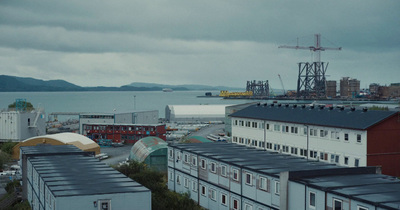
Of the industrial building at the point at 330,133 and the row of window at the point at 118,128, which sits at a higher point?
the industrial building at the point at 330,133

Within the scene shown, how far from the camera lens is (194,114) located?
87.6 metres

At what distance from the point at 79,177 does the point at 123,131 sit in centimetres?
3439

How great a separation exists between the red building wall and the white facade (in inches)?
16.2

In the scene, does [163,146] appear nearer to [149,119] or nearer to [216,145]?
[216,145]

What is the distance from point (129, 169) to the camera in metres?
26.6

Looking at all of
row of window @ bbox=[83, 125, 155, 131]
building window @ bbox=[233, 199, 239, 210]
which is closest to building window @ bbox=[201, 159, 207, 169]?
building window @ bbox=[233, 199, 239, 210]

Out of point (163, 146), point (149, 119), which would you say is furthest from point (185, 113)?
point (163, 146)

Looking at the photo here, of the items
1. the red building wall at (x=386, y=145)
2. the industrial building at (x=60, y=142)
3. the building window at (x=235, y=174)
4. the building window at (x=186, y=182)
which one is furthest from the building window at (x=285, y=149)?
the industrial building at (x=60, y=142)

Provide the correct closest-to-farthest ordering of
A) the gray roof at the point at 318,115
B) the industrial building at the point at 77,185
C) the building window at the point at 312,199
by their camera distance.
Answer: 1. the industrial building at the point at 77,185
2. the building window at the point at 312,199
3. the gray roof at the point at 318,115

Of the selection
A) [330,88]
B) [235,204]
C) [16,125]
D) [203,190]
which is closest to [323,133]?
[203,190]

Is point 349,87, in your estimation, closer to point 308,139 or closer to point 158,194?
point 308,139

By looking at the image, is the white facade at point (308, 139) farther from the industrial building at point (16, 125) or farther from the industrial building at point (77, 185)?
the industrial building at point (16, 125)

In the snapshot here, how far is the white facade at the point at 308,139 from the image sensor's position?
24641 mm

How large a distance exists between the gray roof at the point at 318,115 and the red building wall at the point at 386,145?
0.41 m
